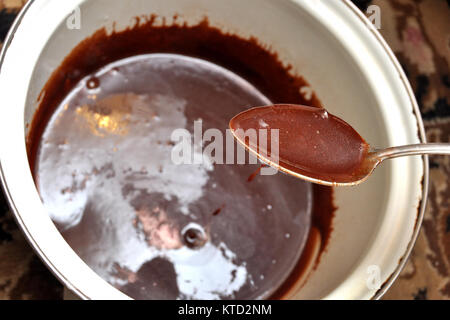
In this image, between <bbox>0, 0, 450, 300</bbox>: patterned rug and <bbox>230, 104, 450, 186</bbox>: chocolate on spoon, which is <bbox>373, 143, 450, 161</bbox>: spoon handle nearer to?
<bbox>230, 104, 450, 186</bbox>: chocolate on spoon

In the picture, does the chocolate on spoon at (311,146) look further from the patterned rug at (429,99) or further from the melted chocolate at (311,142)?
the patterned rug at (429,99)

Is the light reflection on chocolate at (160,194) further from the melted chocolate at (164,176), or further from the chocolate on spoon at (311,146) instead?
the chocolate on spoon at (311,146)

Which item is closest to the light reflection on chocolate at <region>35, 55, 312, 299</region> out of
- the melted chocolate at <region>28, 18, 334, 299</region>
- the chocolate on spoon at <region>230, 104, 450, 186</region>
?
the melted chocolate at <region>28, 18, 334, 299</region>

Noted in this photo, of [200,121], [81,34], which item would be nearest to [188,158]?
[200,121]

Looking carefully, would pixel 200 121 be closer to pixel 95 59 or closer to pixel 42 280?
pixel 95 59

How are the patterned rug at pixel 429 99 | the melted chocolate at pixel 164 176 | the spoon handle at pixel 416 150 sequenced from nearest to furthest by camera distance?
1. the spoon handle at pixel 416 150
2. the melted chocolate at pixel 164 176
3. the patterned rug at pixel 429 99

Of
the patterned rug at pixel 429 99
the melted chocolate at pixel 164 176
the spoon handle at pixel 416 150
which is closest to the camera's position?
the spoon handle at pixel 416 150

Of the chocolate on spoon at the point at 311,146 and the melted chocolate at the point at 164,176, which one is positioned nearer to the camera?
the chocolate on spoon at the point at 311,146

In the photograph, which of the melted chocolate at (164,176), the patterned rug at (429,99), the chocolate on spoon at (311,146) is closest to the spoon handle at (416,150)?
the chocolate on spoon at (311,146)
